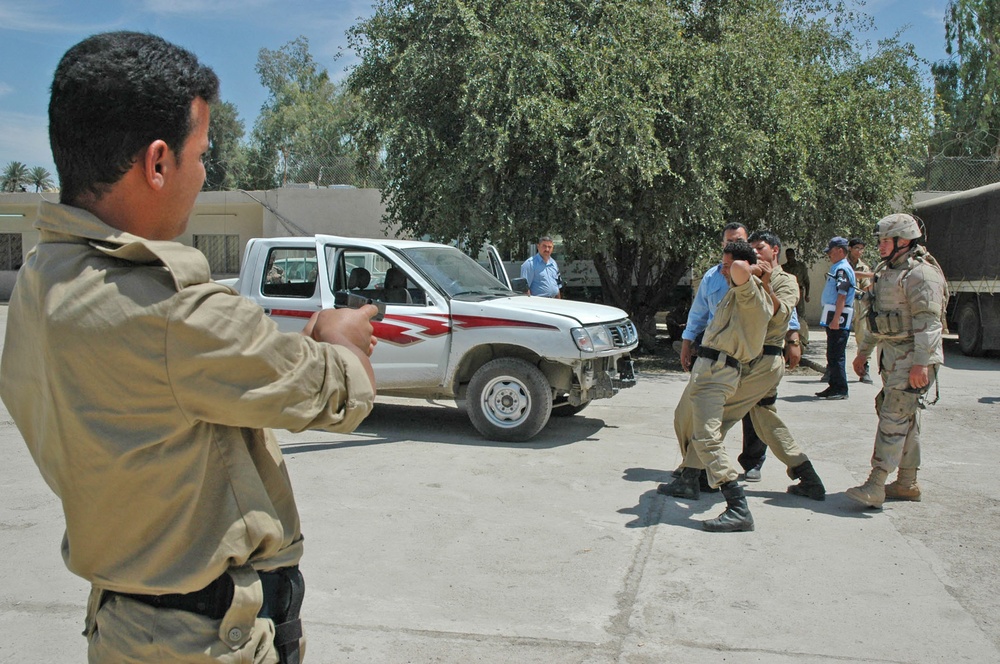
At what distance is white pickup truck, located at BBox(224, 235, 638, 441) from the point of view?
7.79 metres

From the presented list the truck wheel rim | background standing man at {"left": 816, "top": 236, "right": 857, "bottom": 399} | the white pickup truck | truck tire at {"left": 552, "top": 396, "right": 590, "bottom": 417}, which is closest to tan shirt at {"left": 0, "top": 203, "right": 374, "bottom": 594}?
the white pickup truck

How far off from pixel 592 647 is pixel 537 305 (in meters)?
4.73

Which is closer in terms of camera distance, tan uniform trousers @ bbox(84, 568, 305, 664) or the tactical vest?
tan uniform trousers @ bbox(84, 568, 305, 664)

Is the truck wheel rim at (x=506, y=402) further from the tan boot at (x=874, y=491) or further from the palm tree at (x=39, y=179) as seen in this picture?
the palm tree at (x=39, y=179)

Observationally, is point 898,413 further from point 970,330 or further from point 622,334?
point 970,330

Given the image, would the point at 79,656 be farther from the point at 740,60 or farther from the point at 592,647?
the point at 740,60

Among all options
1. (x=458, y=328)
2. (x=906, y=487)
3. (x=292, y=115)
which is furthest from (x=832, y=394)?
(x=292, y=115)

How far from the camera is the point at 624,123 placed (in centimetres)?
1141

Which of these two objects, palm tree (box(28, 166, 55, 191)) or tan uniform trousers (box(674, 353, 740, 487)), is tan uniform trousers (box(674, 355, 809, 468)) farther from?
palm tree (box(28, 166, 55, 191))

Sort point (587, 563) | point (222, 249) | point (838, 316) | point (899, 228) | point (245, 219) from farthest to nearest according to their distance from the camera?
point (222, 249)
point (245, 219)
point (838, 316)
point (899, 228)
point (587, 563)

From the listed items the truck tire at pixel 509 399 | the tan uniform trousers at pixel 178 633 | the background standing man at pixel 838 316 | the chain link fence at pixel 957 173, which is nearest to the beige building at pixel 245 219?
the chain link fence at pixel 957 173

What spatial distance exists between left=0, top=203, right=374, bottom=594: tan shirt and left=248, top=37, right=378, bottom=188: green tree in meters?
37.3

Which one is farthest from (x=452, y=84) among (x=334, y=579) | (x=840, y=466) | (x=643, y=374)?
(x=334, y=579)

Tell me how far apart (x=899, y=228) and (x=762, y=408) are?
5.09ft
